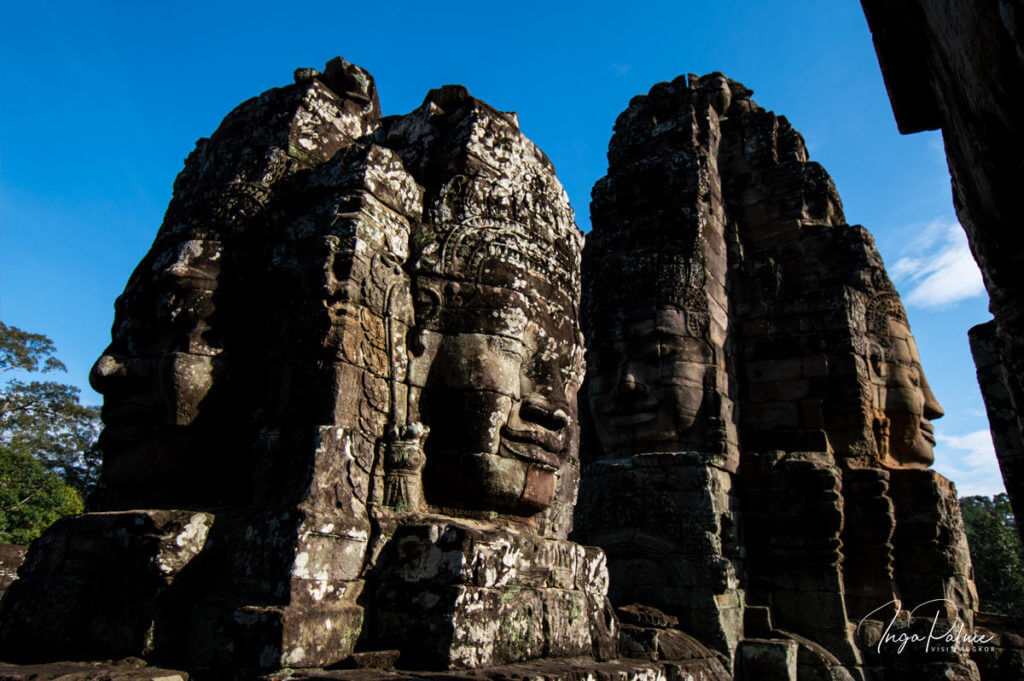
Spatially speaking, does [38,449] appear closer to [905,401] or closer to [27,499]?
[27,499]

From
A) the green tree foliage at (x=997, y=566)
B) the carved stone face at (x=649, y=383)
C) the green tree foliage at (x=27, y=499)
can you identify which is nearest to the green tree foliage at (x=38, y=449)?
the green tree foliage at (x=27, y=499)

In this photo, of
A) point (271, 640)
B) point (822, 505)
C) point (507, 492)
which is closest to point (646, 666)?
point (507, 492)

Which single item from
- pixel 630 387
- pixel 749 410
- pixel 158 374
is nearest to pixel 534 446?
pixel 158 374

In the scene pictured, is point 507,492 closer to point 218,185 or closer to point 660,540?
point 218,185

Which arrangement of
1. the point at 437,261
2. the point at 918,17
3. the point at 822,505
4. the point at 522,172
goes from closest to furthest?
the point at 918,17, the point at 437,261, the point at 522,172, the point at 822,505

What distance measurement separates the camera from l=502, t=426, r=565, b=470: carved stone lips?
114 inches

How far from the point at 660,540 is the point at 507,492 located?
4.36 meters

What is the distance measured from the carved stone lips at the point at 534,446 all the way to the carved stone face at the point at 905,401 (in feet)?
24.4

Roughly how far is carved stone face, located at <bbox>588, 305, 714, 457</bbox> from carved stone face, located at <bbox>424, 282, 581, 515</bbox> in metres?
4.41

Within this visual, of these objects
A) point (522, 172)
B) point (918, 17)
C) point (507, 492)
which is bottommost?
point (507, 492)

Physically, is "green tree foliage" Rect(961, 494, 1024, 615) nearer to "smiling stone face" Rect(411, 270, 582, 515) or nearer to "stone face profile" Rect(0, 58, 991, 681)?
"stone face profile" Rect(0, 58, 991, 681)

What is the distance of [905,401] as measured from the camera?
8.77 m

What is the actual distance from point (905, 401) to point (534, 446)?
309 inches

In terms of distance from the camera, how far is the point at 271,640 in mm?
2051
